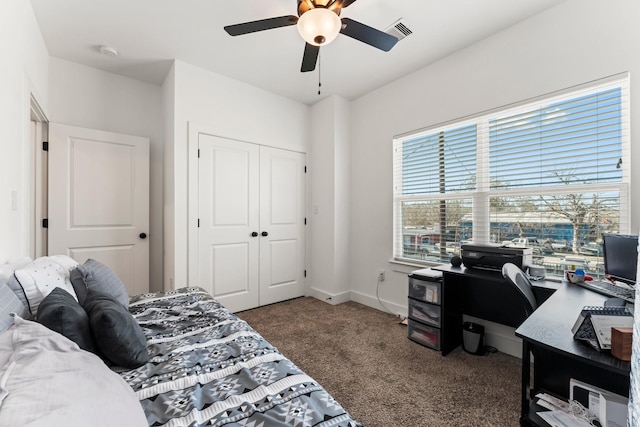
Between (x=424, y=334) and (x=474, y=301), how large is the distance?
0.52 meters

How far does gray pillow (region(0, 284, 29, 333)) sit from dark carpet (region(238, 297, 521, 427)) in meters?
1.63

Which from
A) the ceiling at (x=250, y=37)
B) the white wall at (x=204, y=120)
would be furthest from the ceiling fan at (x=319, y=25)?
the white wall at (x=204, y=120)

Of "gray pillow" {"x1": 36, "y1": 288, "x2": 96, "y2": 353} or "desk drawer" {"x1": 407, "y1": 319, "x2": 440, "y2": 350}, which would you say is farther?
"desk drawer" {"x1": 407, "y1": 319, "x2": 440, "y2": 350}

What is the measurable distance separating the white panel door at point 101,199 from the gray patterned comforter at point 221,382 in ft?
6.03

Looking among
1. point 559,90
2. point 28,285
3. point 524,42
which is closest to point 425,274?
point 559,90

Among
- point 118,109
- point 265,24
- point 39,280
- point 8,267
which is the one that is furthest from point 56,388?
point 118,109

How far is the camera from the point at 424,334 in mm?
2465

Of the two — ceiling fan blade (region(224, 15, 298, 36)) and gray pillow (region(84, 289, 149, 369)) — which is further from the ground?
ceiling fan blade (region(224, 15, 298, 36))

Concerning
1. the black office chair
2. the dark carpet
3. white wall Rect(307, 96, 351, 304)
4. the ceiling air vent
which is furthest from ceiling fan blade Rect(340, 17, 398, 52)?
the dark carpet

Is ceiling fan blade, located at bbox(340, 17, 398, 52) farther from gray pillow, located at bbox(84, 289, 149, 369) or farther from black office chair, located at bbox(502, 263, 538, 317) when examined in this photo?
gray pillow, located at bbox(84, 289, 149, 369)

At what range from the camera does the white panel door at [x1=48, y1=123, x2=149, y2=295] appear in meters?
2.72

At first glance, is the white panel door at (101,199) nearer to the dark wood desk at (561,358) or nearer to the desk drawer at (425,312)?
the desk drawer at (425,312)

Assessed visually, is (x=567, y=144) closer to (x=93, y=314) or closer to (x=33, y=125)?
(x=93, y=314)

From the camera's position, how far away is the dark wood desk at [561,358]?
3.41 feet
